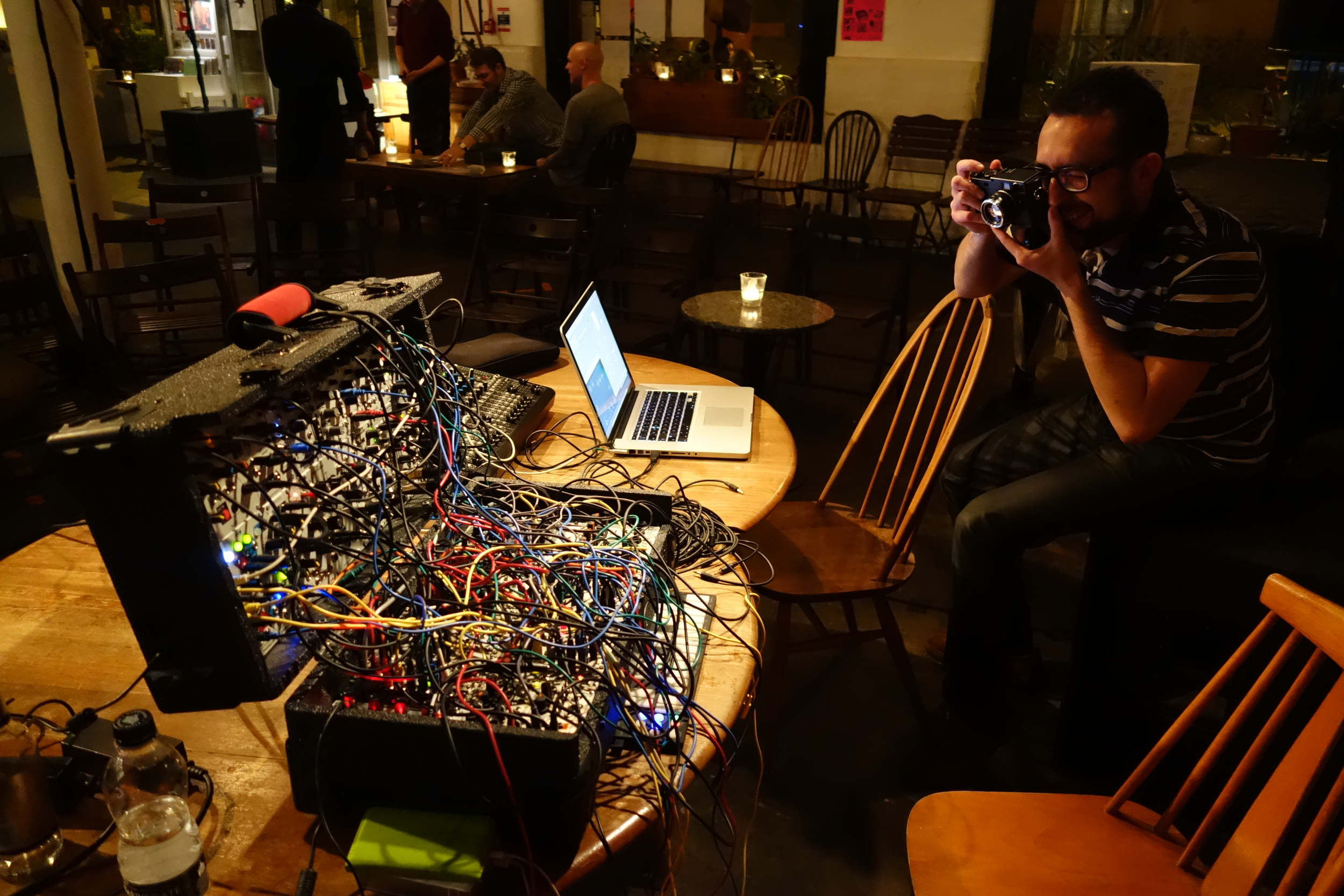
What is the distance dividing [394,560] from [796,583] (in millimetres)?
1016

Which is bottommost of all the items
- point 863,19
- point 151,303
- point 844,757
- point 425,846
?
point 844,757

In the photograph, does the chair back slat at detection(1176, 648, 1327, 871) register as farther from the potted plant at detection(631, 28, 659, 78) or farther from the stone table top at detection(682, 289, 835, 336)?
the potted plant at detection(631, 28, 659, 78)

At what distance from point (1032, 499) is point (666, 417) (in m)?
0.75

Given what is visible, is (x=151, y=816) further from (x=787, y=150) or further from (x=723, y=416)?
(x=787, y=150)

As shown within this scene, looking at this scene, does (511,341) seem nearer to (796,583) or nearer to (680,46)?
(796,583)

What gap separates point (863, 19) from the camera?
6391 millimetres

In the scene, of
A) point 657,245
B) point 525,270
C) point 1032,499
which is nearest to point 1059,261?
point 1032,499

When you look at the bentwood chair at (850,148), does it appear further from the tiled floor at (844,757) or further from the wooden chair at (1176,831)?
the wooden chair at (1176,831)

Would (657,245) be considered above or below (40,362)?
above

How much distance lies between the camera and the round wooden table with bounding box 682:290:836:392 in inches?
120

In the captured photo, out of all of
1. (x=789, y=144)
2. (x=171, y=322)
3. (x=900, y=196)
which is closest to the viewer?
(x=171, y=322)

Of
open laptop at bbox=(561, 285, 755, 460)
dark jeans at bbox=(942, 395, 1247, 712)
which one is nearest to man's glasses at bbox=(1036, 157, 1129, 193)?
dark jeans at bbox=(942, 395, 1247, 712)

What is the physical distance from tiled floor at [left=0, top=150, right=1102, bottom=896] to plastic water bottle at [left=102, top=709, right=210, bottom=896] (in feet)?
1.28

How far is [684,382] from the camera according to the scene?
2113 mm
